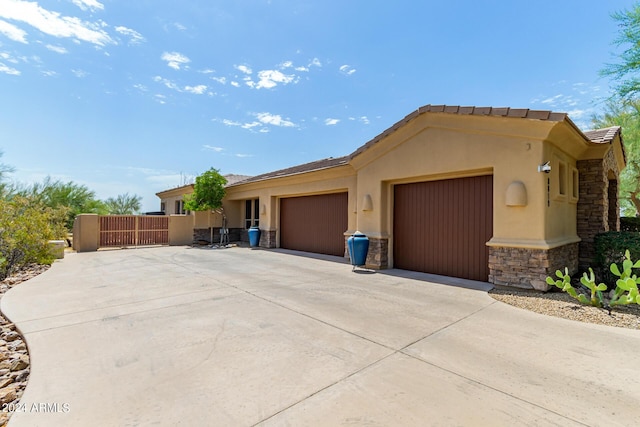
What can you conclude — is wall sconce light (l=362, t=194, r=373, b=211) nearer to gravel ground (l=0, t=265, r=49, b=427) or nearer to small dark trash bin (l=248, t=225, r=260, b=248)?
small dark trash bin (l=248, t=225, r=260, b=248)

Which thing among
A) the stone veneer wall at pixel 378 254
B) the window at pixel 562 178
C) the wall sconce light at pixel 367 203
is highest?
the window at pixel 562 178

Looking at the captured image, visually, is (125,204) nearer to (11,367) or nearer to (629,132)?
(11,367)

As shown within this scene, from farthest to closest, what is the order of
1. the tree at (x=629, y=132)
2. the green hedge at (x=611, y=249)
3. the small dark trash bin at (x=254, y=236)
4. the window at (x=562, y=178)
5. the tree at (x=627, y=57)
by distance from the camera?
the small dark trash bin at (x=254, y=236) < the tree at (x=629, y=132) < the tree at (x=627, y=57) < the window at (x=562, y=178) < the green hedge at (x=611, y=249)

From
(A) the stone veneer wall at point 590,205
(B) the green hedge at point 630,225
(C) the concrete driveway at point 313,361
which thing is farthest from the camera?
(B) the green hedge at point 630,225

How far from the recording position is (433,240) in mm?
8594

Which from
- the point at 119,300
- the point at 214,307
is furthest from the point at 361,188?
the point at 119,300

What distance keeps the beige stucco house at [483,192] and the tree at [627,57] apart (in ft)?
10.8

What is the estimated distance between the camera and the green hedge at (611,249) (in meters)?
6.93

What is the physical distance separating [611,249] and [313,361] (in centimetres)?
853

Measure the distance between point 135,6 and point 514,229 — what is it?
39.3 feet

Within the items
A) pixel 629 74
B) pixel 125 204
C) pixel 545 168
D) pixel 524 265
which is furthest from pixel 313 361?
pixel 125 204

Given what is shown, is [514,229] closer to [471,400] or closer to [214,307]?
[471,400]

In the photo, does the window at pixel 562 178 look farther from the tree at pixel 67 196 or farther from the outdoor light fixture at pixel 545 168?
the tree at pixel 67 196

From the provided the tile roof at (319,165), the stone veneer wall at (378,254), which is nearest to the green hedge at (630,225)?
the stone veneer wall at (378,254)
